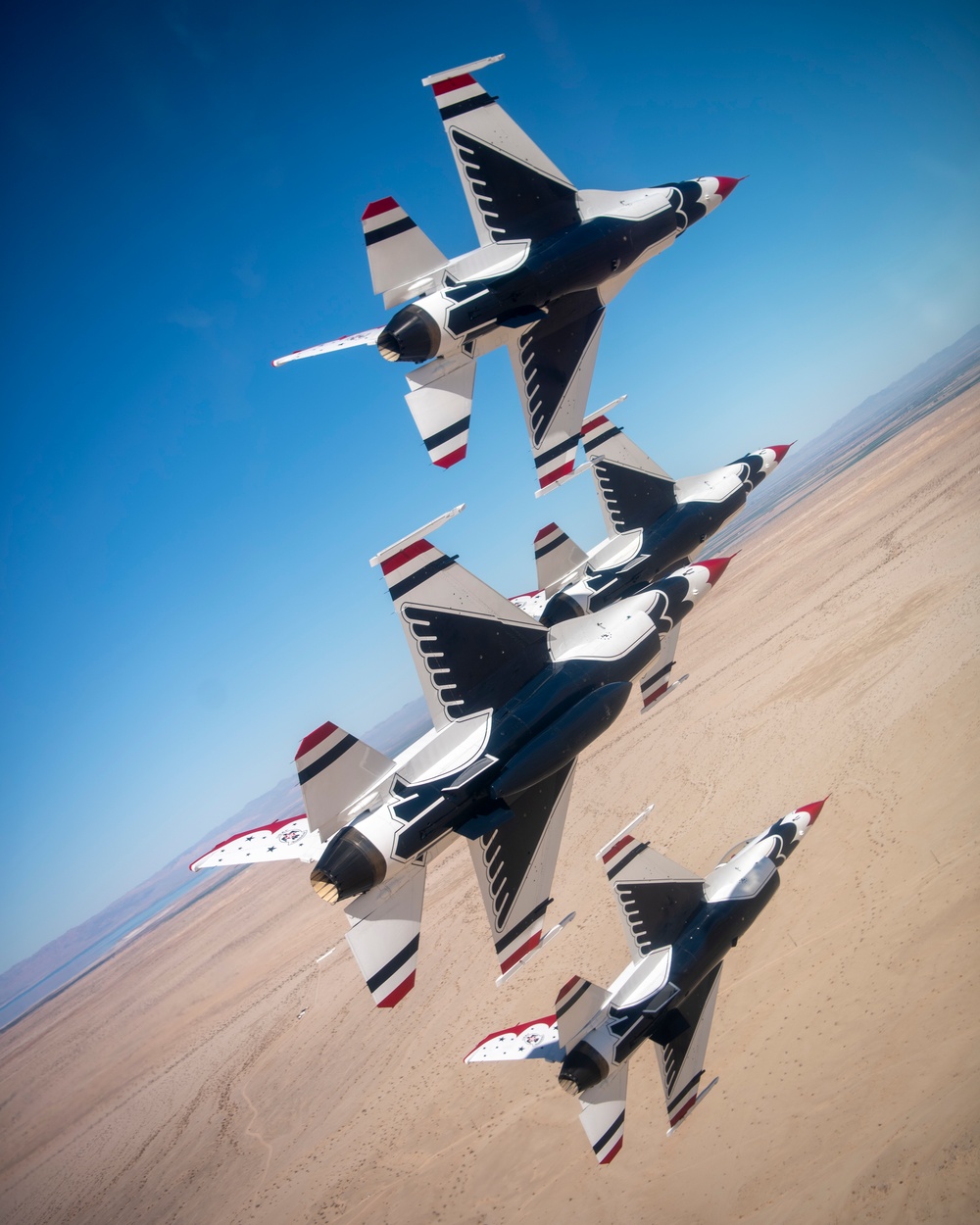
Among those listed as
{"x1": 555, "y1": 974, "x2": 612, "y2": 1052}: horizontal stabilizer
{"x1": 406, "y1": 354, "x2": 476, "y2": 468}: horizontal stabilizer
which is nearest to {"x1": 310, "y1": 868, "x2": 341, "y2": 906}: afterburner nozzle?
{"x1": 555, "y1": 974, "x2": 612, "y2": 1052}: horizontal stabilizer

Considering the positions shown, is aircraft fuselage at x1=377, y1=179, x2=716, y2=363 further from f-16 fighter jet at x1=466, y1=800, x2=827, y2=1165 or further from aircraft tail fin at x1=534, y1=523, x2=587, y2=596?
f-16 fighter jet at x1=466, y1=800, x2=827, y2=1165

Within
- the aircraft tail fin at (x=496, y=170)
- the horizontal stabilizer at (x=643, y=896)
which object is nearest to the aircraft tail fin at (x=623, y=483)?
the aircraft tail fin at (x=496, y=170)

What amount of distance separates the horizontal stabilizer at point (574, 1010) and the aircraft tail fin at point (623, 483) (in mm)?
11841

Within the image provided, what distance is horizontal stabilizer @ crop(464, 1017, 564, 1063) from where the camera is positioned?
15.0 meters

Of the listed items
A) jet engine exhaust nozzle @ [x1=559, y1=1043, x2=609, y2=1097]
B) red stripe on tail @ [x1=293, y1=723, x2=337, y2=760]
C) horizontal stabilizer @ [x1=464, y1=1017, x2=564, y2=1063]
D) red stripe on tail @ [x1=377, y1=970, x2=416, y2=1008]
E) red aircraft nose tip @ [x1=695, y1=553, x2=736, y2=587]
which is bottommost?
jet engine exhaust nozzle @ [x1=559, y1=1043, x2=609, y2=1097]

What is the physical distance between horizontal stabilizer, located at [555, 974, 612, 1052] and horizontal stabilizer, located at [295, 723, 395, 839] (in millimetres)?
6352

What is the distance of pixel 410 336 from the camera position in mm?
13180

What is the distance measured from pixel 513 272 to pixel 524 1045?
17.3 meters

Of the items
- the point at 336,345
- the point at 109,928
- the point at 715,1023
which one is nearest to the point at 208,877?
the point at 109,928

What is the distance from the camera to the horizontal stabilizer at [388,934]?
42.4 feet

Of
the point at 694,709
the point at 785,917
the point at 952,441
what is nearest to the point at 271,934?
the point at 694,709

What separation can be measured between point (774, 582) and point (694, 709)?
2050cm

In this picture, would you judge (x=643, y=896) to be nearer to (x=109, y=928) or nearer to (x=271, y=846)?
(x=271, y=846)

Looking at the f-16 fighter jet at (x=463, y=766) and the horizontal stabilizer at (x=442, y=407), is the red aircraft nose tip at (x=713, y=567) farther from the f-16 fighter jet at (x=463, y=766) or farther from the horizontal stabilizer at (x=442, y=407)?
the horizontal stabilizer at (x=442, y=407)
